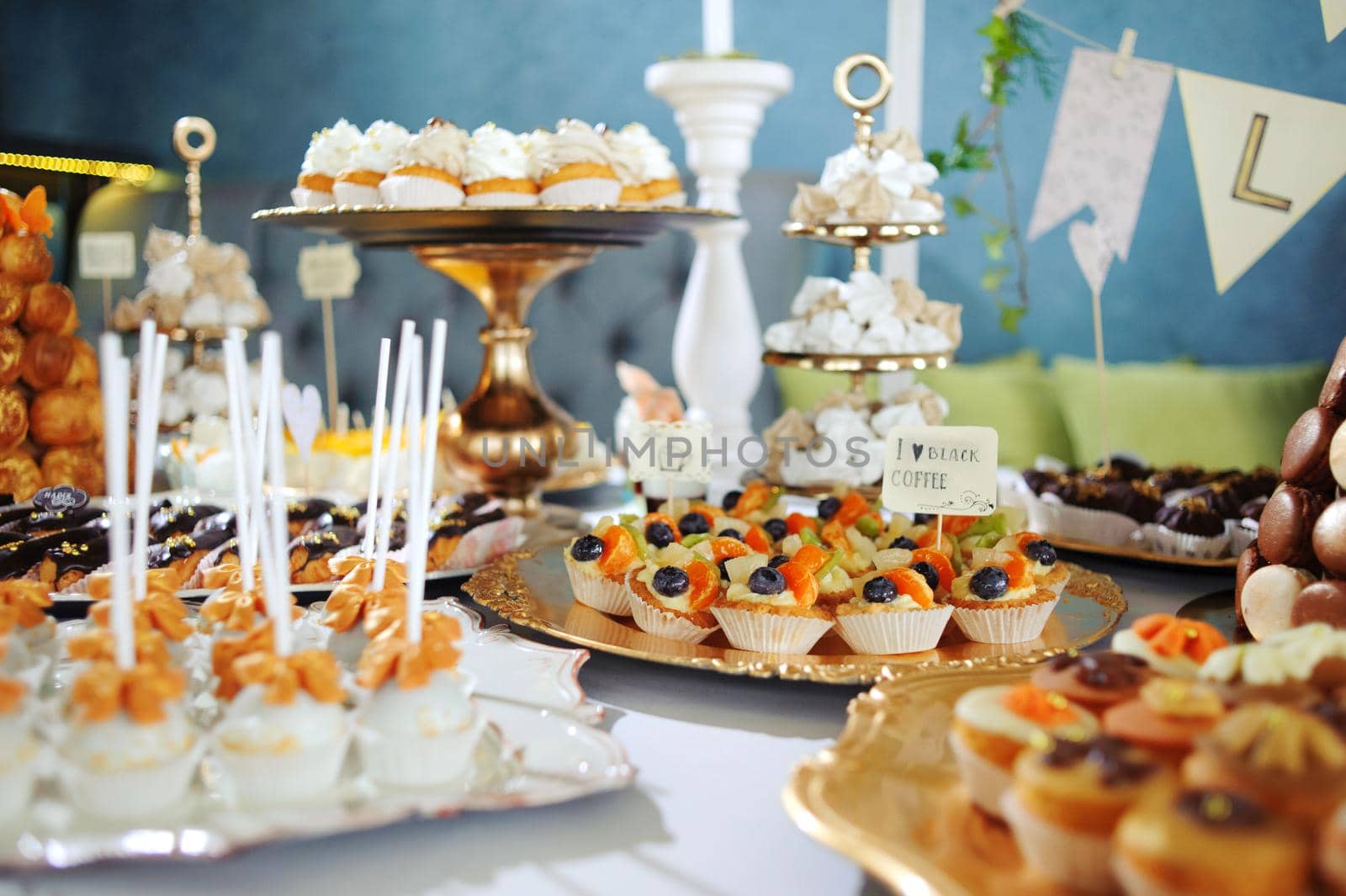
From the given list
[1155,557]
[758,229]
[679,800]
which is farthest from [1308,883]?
[758,229]

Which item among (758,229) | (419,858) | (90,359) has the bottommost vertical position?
(419,858)

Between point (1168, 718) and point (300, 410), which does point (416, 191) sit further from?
point (1168, 718)

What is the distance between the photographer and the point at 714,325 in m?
1.94

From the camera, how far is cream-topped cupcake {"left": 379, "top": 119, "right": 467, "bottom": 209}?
1.44m

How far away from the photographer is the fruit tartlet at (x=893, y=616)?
Answer: 3.44ft

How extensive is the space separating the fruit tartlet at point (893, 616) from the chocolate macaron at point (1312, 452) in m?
0.32

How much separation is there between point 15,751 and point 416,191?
0.91 metres

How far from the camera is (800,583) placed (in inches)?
42.4

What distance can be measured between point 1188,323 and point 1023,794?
242cm

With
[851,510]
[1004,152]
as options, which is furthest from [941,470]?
[1004,152]

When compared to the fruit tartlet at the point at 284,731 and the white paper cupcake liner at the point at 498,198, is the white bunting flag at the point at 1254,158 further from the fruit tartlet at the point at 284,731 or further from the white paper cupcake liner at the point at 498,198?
the fruit tartlet at the point at 284,731

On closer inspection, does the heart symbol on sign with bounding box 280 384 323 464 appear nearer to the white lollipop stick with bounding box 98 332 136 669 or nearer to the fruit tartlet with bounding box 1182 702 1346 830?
the white lollipop stick with bounding box 98 332 136 669

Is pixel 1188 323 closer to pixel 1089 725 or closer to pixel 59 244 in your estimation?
pixel 1089 725

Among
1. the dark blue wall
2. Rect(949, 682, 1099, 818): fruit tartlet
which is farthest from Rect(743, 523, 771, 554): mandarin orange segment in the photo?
the dark blue wall
